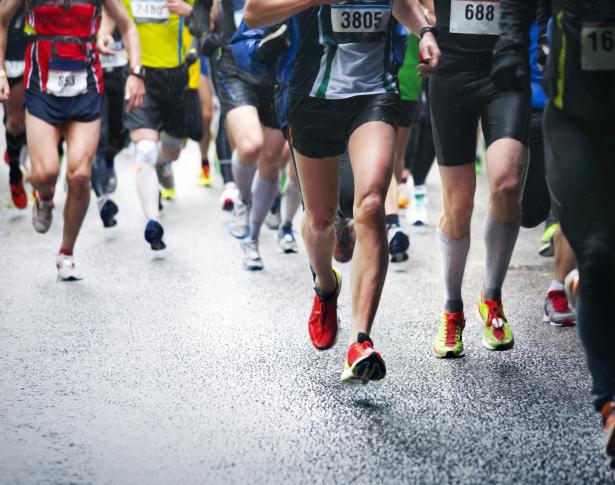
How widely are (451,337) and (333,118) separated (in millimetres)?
1255

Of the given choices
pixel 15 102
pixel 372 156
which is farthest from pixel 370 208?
pixel 15 102

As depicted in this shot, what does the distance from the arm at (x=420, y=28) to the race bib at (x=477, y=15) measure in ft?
0.47

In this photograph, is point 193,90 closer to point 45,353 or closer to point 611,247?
point 45,353

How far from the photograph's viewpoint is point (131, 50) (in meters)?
7.94

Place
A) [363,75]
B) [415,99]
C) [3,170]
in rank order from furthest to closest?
[3,170] < [415,99] < [363,75]

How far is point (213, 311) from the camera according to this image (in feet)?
21.9

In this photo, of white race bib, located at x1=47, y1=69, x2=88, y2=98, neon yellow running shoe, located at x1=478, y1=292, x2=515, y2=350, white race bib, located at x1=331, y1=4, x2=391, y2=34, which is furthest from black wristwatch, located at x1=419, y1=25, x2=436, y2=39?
white race bib, located at x1=47, y1=69, x2=88, y2=98

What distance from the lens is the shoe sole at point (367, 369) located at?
171 inches

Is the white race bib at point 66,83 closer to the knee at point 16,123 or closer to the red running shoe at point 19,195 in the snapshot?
the knee at point 16,123

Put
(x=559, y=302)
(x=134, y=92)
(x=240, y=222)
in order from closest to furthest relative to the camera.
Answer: (x=559, y=302)
(x=134, y=92)
(x=240, y=222)

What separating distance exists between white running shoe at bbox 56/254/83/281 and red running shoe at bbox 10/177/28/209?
3218mm

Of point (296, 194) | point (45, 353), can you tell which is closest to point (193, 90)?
point (296, 194)

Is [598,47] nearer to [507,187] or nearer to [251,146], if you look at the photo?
[507,187]

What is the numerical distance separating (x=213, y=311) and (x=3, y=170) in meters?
9.31
